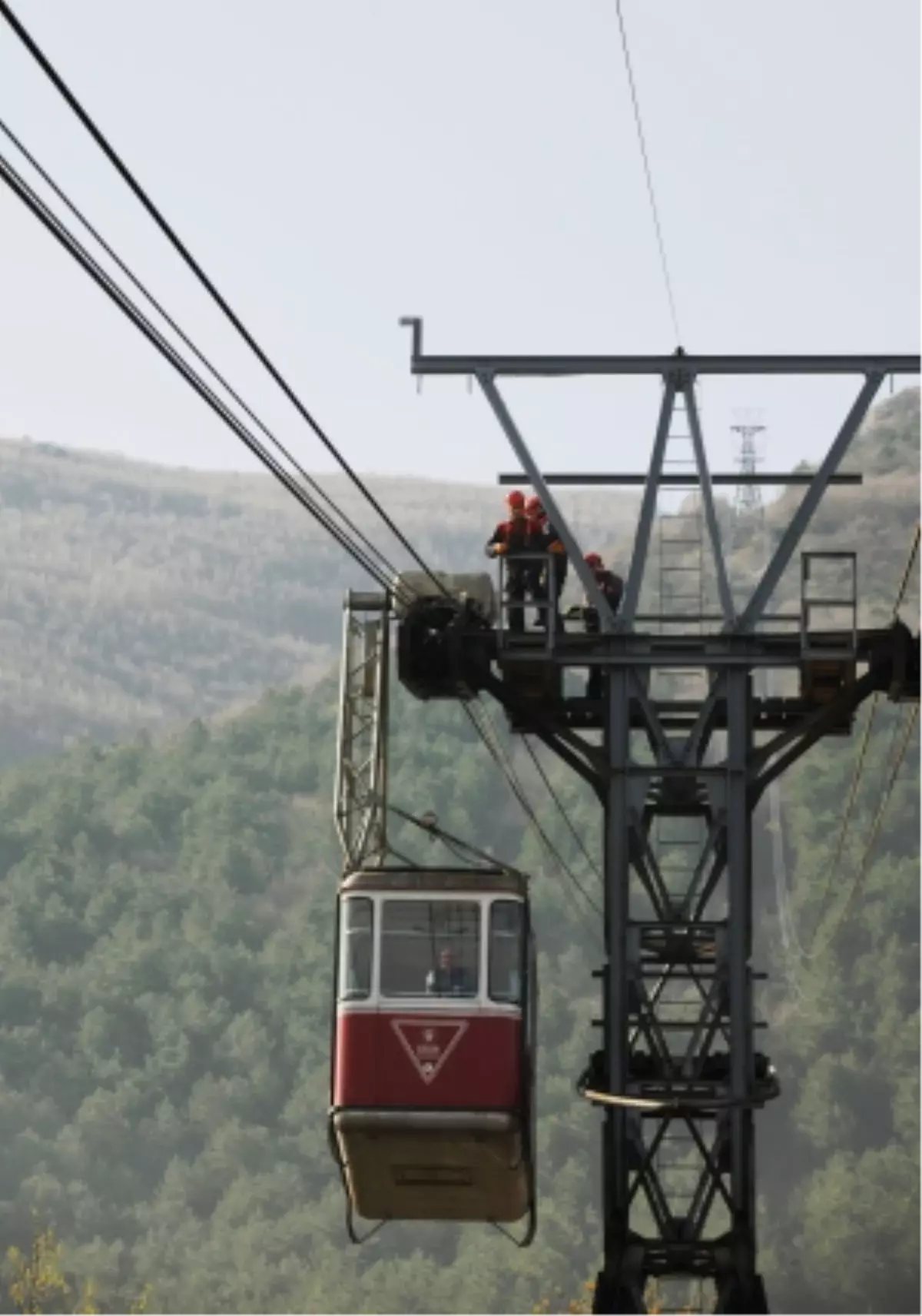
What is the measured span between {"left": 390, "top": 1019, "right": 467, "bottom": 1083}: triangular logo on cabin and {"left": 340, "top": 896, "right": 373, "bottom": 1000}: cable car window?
48 cm

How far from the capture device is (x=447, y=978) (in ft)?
87.7

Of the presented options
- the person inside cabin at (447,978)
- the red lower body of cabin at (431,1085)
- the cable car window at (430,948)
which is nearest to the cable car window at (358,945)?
the cable car window at (430,948)

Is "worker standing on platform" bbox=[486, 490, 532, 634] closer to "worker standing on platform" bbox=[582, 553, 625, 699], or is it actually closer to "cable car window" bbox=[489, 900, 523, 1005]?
"worker standing on platform" bbox=[582, 553, 625, 699]

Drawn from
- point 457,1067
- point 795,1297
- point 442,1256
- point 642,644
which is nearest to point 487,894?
point 457,1067

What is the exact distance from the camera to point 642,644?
2867cm

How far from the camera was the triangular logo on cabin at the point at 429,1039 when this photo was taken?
86.6ft

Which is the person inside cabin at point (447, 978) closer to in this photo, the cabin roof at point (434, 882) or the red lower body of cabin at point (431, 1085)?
the red lower body of cabin at point (431, 1085)

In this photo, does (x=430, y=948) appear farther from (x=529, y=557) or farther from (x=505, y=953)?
(x=529, y=557)

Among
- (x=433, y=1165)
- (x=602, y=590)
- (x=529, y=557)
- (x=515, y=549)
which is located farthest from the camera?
(x=515, y=549)

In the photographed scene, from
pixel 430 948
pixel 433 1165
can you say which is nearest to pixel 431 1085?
pixel 433 1165

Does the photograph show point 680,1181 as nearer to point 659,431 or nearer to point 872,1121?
point 872,1121

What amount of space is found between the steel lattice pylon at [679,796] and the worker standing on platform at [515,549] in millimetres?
600

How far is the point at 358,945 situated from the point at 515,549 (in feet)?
17.2

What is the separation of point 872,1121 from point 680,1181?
1576 cm
